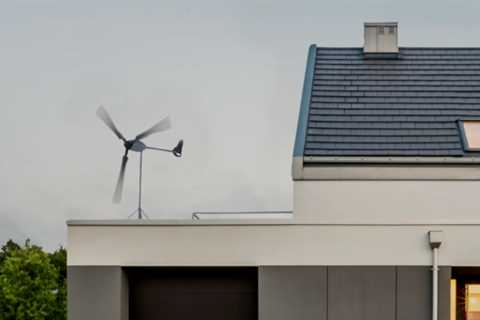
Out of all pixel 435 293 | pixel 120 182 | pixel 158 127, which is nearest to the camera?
pixel 435 293

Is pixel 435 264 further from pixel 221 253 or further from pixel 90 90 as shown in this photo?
pixel 90 90

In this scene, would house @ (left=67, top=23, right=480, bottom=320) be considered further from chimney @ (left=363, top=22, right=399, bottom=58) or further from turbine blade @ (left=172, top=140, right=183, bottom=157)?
turbine blade @ (left=172, top=140, right=183, bottom=157)

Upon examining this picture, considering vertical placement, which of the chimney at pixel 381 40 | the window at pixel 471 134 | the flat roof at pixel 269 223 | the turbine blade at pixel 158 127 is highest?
the chimney at pixel 381 40

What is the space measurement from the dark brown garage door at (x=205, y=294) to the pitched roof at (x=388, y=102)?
209 cm

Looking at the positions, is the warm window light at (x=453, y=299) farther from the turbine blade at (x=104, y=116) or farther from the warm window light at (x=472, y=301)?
the turbine blade at (x=104, y=116)

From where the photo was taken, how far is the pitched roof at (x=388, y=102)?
11086mm

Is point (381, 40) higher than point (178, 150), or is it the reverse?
point (381, 40)

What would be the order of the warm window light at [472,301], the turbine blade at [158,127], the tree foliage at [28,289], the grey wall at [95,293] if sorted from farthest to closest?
the tree foliage at [28,289] < the turbine blade at [158,127] < the warm window light at [472,301] < the grey wall at [95,293]

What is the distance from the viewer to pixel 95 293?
9.80m

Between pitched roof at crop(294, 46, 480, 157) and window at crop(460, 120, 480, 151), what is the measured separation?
0.11 metres

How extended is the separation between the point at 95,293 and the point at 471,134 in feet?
19.9

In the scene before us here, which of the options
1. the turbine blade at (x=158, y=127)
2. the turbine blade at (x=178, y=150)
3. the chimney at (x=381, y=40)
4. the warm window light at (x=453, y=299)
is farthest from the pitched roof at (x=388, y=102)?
the turbine blade at (x=158, y=127)

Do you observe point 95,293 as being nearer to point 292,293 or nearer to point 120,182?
point 292,293

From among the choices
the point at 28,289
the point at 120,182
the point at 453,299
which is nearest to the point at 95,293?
the point at 120,182
